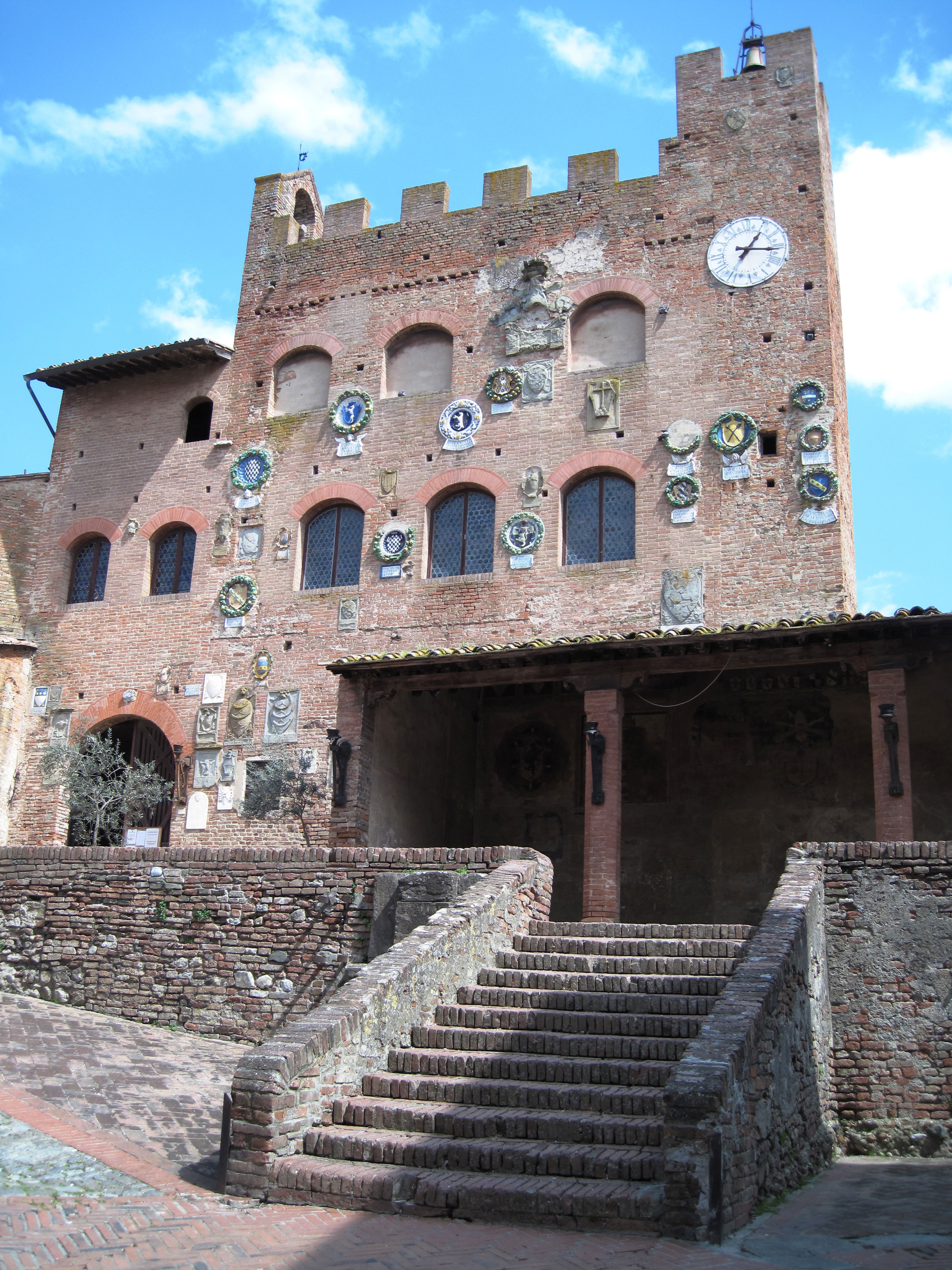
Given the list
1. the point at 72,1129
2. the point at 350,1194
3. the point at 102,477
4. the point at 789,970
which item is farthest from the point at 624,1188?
the point at 102,477

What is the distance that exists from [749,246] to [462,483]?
5.63 metres

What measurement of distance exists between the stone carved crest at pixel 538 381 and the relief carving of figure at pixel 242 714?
21.0 ft

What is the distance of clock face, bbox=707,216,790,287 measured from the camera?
17.8 meters

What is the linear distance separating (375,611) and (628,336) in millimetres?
5841

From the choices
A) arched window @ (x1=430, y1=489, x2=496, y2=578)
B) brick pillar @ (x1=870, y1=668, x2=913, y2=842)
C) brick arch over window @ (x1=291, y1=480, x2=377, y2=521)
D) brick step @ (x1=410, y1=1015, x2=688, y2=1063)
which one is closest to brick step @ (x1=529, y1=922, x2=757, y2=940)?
brick step @ (x1=410, y1=1015, x2=688, y2=1063)

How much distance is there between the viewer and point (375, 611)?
18.5 metres

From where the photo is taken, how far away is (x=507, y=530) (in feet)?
59.3

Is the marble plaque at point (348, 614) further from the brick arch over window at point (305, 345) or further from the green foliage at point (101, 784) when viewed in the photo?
the brick arch over window at point (305, 345)

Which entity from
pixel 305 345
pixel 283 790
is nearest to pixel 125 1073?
pixel 283 790

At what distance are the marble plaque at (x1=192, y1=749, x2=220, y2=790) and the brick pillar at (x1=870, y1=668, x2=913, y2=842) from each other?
1015 cm

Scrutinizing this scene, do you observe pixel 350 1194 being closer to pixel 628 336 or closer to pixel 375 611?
pixel 375 611

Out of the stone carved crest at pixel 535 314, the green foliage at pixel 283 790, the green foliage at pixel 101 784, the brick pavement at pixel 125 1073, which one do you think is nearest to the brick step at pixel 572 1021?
the brick pavement at pixel 125 1073

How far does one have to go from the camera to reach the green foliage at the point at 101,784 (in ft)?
60.2

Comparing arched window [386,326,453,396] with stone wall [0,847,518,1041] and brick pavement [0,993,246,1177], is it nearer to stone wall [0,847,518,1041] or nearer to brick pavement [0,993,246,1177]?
→ stone wall [0,847,518,1041]
